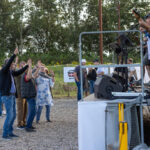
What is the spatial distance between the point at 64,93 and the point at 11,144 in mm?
11891

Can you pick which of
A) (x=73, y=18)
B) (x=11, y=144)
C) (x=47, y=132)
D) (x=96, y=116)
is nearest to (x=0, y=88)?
(x=11, y=144)

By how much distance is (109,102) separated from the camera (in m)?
5.00

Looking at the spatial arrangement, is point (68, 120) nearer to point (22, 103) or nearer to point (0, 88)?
point (22, 103)

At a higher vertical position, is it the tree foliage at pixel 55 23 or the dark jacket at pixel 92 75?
the tree foliage at pixel 55 23

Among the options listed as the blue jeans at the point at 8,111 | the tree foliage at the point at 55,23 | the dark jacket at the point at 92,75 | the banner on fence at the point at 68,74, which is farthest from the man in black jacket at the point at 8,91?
the tree foliage at the point at 55,23

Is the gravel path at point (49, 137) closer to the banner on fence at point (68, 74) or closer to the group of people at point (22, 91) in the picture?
the group of people at point (22, 91)

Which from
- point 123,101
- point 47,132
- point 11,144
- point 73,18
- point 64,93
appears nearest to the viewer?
point 123,101

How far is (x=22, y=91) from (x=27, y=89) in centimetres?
13

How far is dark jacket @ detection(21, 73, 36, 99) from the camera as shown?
28.9 feet

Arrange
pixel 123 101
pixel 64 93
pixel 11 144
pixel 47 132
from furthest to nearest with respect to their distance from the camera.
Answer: pixel 64 93 < pixel 47 132 < pixel 11 144 < pixel 123 101

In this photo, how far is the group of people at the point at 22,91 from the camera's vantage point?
25.6 feet

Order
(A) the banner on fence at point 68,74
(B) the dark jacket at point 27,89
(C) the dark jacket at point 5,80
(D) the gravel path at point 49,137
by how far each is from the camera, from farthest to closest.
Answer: (A) the banner on fence at point 68,74 → (B) the dark jacket at point 27,89 → (C) the dark jacket at point 5,80 → (D) the gravel path at point 49,137

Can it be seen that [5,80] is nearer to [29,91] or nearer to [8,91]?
[8,91]

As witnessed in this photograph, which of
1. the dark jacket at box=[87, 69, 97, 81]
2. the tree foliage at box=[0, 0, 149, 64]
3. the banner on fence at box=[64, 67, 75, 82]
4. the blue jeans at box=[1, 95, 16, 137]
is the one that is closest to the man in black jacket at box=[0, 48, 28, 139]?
the blue jeans at box=[1, 95, 16, 137]
